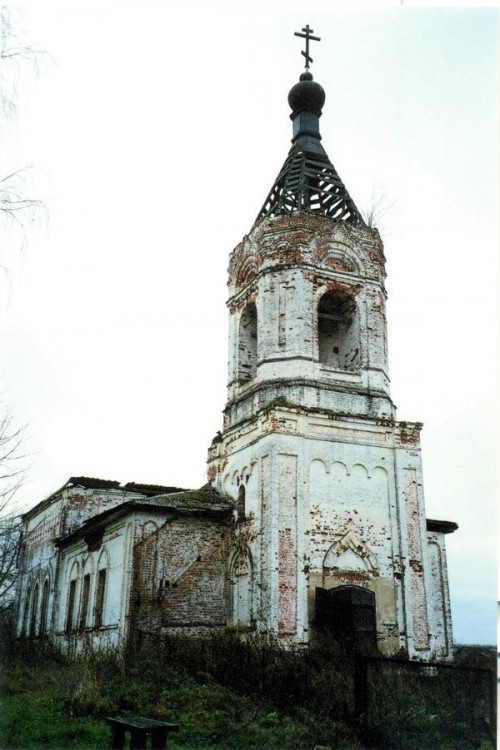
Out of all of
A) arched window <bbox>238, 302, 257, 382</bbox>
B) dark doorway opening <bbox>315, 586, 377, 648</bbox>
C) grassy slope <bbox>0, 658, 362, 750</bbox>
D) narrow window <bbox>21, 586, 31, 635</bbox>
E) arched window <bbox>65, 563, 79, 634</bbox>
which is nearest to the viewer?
grassy slope <bbox>0, 658, 362, 750</bbox>

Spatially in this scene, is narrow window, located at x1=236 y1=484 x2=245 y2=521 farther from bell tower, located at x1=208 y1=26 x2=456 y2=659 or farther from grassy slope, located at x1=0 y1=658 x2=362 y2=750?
grassy slope, located at x1=0 y1=658 x2=362 y2=750

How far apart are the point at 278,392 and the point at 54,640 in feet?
35.0

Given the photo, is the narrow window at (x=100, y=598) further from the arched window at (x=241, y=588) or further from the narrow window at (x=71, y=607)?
the arched window at (x=241, y=588)

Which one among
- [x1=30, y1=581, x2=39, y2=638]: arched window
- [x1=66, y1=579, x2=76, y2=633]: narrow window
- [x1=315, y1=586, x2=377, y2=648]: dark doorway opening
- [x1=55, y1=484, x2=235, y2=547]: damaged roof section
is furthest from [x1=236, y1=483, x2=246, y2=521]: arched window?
[x1=30, y1=581, x2=39, y2=638]: arched window

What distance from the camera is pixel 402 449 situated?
1650 cm

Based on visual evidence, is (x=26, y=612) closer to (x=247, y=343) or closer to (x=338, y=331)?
(x=247, y=343)

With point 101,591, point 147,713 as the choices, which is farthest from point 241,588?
point 147,713

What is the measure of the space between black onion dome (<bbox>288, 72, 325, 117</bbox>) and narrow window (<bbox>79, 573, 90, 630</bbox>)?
14.3 metres

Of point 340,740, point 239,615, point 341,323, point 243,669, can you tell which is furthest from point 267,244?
point 340,740

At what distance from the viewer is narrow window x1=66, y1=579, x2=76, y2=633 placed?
19753mm

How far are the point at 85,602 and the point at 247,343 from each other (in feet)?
26.2

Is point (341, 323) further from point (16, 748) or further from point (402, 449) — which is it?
point (16, 748)

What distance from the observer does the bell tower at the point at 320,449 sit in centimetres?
1473

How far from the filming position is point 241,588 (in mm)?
15539
